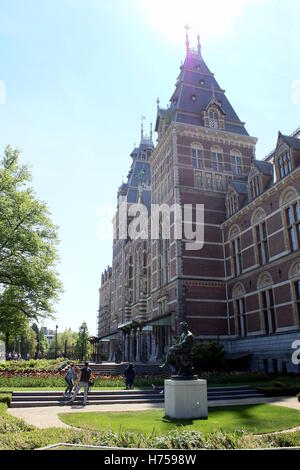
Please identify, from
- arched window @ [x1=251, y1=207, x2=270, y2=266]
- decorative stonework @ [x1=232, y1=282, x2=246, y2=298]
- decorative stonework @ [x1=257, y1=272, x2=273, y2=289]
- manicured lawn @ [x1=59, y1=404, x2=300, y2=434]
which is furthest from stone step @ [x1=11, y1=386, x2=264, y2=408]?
decorative stonework @ [x1=232, y1=282, x2=246, y2=298]

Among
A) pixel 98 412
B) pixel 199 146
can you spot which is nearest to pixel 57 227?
pixel 199 146

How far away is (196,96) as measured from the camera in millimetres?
38375

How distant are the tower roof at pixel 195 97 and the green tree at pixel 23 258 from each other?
16.2 m

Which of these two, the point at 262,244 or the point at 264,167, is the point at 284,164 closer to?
the point at 264,167

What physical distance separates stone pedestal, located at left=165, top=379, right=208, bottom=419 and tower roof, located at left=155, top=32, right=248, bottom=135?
91.1ft

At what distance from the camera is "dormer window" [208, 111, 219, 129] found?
3650cm

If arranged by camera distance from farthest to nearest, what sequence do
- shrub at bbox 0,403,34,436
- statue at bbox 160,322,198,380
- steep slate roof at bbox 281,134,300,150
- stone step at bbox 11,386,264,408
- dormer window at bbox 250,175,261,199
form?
dormer window at bbox 250,175,261,199 < steep slate roof at bbox 281,134,300,150 < stone step at bbox 11,386,264,408 < statue at bbox 160,322,198,380 < shrub at bbox 0,403,34,436

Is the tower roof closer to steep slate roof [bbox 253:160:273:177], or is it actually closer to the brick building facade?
the brick building facade

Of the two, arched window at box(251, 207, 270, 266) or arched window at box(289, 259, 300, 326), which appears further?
arched window at box(251, 207, 270, 266)

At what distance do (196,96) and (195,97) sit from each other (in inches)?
12.2

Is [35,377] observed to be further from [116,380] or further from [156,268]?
[156,268]

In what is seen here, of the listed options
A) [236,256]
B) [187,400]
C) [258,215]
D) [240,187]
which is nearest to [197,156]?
[240,187]

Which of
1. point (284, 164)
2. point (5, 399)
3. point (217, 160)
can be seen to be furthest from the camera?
Answer: point (217, 160)

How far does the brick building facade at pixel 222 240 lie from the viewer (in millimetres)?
24703
